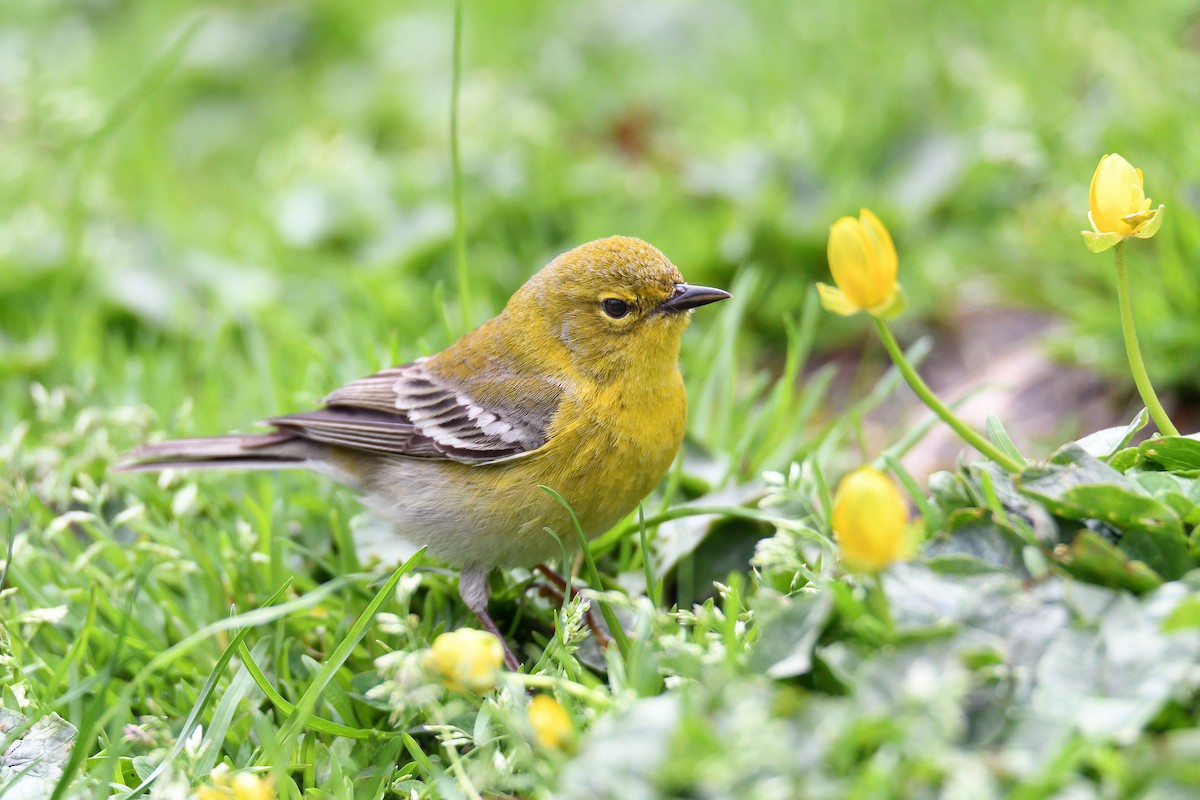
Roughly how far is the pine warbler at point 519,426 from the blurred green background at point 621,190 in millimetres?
505

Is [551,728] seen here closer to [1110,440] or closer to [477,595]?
[477,595]

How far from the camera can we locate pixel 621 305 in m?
3.59

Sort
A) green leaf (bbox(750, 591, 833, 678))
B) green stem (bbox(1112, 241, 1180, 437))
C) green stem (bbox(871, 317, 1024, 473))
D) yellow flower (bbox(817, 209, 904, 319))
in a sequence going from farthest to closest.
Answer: green stem (bbox(1112, 241, 1180, 437))
green stem (bbox(871, 317, 1024, 473))
yellow flower (bbox(817, 209, 904, 319))
green leaf (bbox(750, 591, 833, 678))

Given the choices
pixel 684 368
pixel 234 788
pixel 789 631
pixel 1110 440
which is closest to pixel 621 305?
pixel 684 368

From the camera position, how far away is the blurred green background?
484cm

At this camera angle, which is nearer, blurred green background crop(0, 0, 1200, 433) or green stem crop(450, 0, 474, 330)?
green stem crop(450, 0, 474, 330)

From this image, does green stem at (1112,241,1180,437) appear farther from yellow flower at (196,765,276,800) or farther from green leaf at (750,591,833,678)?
yellow flower at (196,765,276,800)

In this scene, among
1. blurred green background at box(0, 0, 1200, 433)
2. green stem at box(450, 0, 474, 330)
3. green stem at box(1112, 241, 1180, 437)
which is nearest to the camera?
green stem at box(1112, 241, 1180, 437)

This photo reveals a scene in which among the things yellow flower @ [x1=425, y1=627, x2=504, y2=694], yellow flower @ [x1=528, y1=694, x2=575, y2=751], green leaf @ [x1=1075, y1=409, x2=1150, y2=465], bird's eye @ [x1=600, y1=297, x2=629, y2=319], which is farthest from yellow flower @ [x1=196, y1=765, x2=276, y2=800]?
green leaf @ [x1=1075, y1=409, x2=1150, y2=465]

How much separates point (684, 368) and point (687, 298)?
1324mm

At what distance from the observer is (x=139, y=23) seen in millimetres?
8914

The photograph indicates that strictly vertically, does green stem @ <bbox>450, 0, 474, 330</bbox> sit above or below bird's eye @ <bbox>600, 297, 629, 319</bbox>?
above

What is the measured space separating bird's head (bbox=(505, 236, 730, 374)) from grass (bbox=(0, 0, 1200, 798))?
487 mm

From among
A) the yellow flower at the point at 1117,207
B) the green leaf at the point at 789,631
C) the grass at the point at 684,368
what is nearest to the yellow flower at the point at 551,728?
the grass at the point at 684,368
